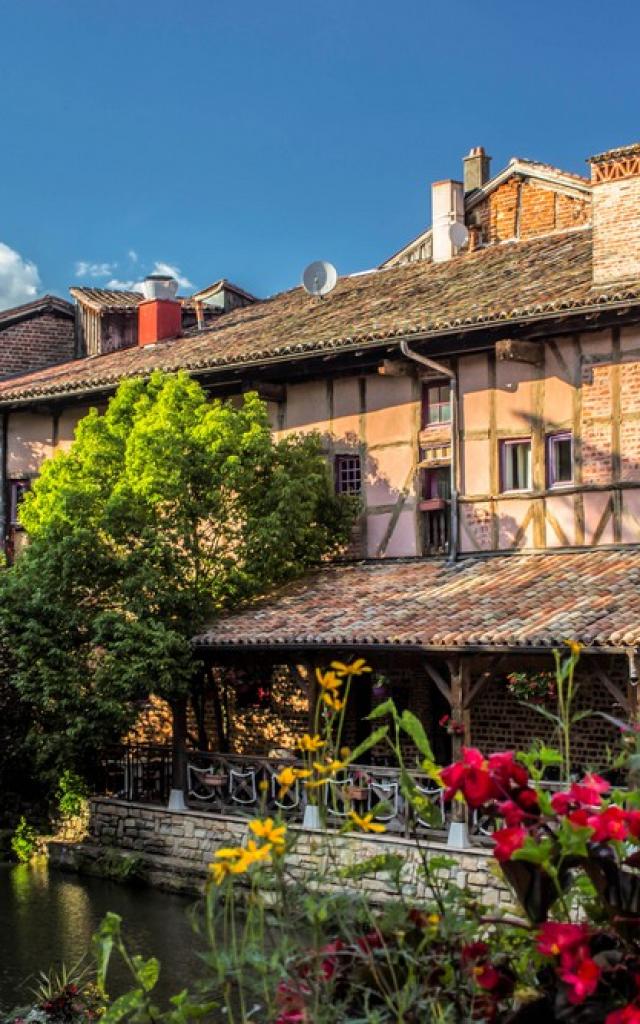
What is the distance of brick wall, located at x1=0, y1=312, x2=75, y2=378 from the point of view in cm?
2955

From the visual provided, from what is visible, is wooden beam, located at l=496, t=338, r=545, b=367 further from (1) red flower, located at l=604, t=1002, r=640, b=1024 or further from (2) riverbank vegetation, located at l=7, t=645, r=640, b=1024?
(1) red flower, located at l=604, t=1002, r=640, b=1024

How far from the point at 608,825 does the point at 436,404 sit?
55.5 feet

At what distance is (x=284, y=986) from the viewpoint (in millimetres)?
3885

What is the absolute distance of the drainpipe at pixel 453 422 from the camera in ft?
64.1

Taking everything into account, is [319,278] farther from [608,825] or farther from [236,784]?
[608,825]

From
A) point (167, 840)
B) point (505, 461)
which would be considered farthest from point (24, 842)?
point (505, 461)

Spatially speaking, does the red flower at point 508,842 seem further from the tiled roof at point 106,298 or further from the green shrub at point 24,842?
the tiled roof at point 106,298

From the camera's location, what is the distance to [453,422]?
64.9ft

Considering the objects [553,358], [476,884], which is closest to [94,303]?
[553,358]

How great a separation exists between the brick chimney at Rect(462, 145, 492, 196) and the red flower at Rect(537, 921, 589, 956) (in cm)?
2294

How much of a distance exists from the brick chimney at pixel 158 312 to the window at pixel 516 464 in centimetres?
936

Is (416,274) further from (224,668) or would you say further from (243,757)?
(243,757)

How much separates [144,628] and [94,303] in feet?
38.4

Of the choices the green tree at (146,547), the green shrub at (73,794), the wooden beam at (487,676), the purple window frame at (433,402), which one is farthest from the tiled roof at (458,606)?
the green shrub at (73,794)
